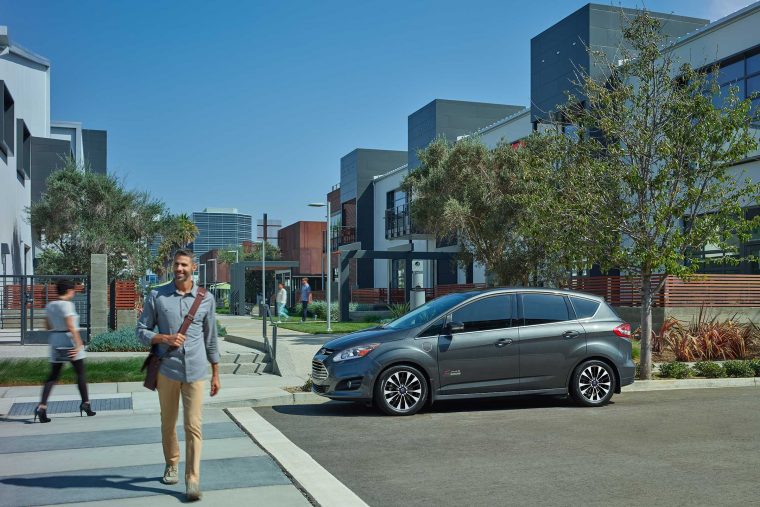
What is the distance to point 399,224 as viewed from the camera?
43.7 m

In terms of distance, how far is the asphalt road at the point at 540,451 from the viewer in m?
6.12

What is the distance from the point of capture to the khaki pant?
577 cm

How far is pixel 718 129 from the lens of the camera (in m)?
13.4

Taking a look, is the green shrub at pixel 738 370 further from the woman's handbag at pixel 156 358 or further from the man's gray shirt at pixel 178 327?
the woman's handbag at pixel 156 358

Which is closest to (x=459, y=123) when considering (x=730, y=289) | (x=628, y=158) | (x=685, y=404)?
(x=730, y=289)

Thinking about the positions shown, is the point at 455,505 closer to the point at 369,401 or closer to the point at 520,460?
the point at 520,460

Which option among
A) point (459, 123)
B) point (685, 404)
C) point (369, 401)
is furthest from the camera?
point (459, 123)

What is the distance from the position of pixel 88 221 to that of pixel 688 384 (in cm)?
Result: 2122

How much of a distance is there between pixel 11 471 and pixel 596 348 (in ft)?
24.2

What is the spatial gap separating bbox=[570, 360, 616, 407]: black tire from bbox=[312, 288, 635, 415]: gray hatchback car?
0.01 m

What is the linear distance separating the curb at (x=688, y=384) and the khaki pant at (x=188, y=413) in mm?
8906

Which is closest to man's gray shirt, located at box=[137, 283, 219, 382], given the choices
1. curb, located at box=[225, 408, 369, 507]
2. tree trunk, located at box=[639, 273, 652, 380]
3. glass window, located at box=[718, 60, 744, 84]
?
curb, located at box=[225, 408, 369, 507]

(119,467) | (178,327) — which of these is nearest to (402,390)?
(119,467)

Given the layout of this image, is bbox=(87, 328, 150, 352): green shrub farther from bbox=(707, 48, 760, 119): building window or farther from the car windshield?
bbox=(707, 48, 760, 119): building window
